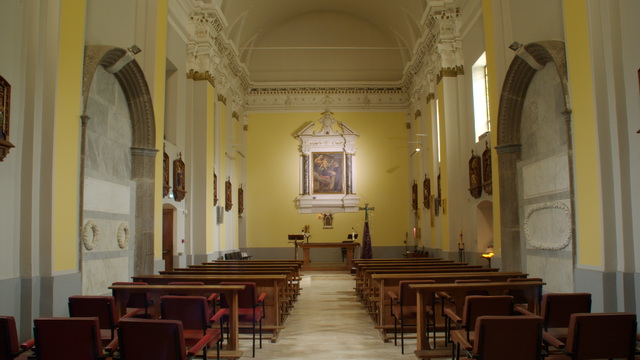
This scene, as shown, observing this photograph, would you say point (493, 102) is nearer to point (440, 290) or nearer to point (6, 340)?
point (440, 290)

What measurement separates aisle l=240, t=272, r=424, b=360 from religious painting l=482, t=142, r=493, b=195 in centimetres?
424

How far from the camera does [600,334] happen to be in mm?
4602

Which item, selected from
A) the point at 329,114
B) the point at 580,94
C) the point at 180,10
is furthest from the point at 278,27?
the point at 580,94

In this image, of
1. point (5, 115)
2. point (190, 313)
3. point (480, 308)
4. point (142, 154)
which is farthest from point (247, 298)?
point (142, 154)

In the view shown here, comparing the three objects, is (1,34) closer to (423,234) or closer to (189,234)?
(189,234)

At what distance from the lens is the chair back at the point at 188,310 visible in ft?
18.3

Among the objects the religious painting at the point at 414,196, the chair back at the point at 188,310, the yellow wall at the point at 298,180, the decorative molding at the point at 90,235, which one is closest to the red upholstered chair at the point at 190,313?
the chair back at the point at 188,310

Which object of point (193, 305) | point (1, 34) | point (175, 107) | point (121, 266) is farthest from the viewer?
point (175, 107)

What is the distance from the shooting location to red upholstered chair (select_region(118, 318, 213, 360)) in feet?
14.4

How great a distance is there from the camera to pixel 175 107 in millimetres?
14719

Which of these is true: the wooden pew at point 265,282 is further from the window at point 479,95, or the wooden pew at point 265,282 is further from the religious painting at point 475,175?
the window at point 479,95

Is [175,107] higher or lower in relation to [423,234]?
higher

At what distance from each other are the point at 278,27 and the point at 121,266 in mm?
16331

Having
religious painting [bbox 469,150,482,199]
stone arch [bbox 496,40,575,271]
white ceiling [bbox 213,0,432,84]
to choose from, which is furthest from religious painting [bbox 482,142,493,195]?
white ceiling [bbox 213,0,432,84]
